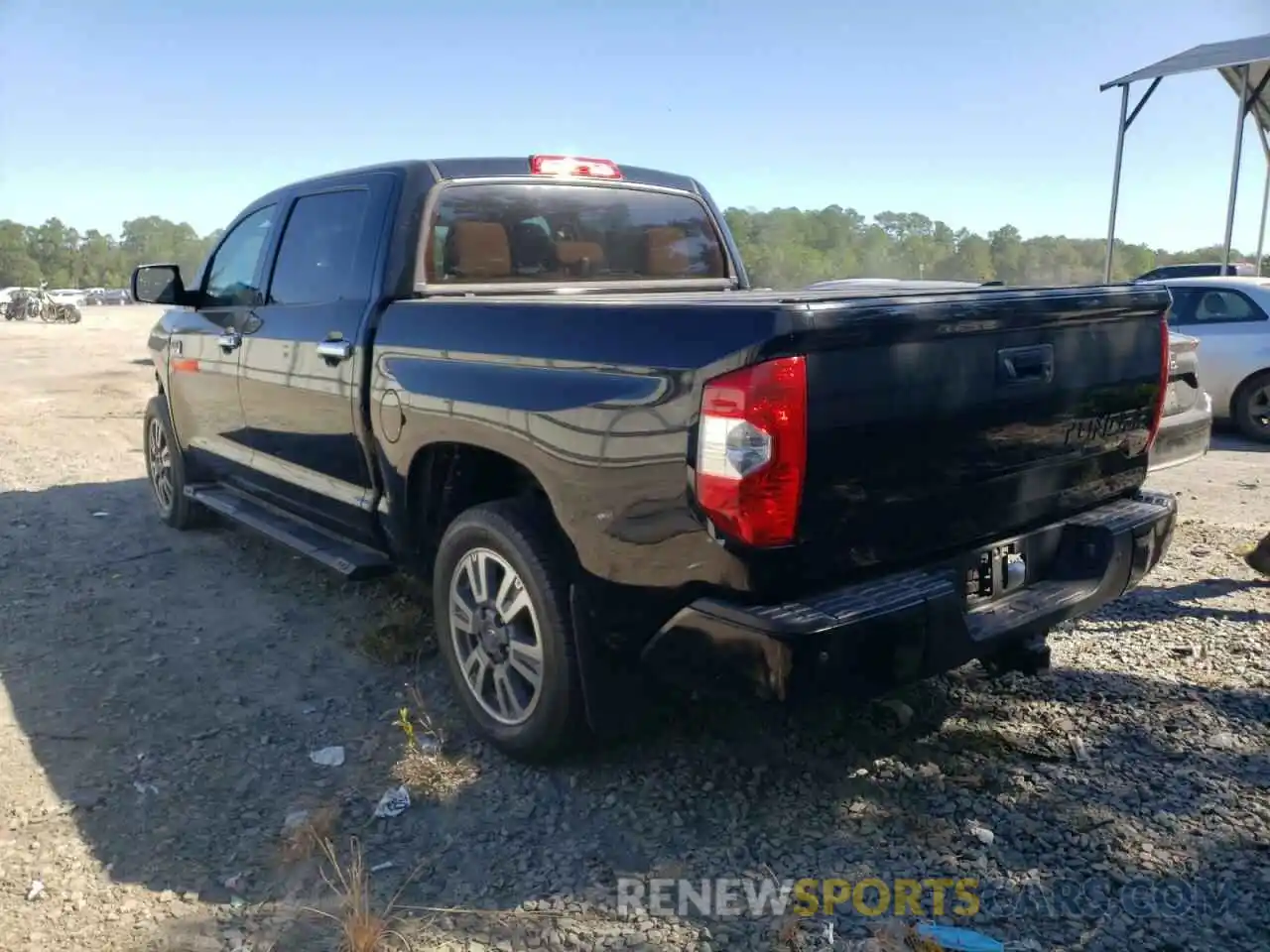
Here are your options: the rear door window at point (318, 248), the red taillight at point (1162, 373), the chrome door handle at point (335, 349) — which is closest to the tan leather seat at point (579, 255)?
the rear door window at point (318, 248)

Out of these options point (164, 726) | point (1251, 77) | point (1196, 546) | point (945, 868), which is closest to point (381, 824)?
point (164, 726)

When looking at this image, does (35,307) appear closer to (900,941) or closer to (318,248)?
(318,248)

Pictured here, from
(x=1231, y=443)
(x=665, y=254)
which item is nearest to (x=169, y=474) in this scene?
(x=665, y=254)

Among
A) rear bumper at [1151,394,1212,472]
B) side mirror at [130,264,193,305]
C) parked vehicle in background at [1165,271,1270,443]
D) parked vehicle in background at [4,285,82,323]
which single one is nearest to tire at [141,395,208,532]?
side mirror at [130,264,193,305]

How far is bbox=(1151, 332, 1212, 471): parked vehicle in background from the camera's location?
4.69 metres

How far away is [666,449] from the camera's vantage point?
261cm

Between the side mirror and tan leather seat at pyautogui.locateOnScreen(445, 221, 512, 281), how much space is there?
7.51 feet

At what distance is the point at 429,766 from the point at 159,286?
3.66 m

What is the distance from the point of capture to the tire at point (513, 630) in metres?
3.09

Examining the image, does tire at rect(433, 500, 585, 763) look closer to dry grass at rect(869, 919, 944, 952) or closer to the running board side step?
the running board side step

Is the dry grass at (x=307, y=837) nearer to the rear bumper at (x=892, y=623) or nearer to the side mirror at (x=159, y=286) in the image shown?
the rear bumper at (x=892, y=623)

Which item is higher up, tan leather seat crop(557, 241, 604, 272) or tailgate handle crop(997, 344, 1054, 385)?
tan leather seat crop(557, 241, 604, 272)

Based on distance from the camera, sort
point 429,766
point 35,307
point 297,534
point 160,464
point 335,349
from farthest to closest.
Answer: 1. point 35,307
2. point 160,464
3. point 297,534
4. point 335,349
5. point 429,766

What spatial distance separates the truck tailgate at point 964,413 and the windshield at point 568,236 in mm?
1944
